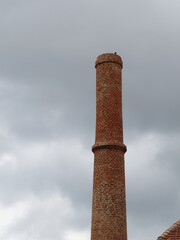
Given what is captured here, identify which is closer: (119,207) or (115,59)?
(119,207)

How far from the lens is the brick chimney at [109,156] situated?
1738cm

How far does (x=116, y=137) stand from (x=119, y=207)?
2.62 metres

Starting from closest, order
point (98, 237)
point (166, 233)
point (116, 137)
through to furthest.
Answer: point (166, 233), point (98, 237), point (116, 137)

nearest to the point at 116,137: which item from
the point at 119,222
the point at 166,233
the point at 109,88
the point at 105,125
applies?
the point at 105,125

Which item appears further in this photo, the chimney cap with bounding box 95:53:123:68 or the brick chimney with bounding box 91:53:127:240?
the chimney cap with bounding box 95:53:123:68

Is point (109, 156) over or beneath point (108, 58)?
beneath

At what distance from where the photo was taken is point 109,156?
714 inches

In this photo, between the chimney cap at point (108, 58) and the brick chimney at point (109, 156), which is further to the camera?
the chimney cap at point (108, 58)

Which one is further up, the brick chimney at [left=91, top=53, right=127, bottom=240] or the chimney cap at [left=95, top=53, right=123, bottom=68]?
the chimney cap at [left=95, top=53, right=123, bottom=68]

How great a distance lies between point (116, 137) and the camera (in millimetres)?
18438

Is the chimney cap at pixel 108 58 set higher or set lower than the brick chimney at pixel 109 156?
higher

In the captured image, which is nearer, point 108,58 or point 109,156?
point 109,156

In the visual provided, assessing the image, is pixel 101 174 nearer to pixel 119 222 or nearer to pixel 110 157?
pixel 110 157

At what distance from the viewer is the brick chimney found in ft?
57.0
